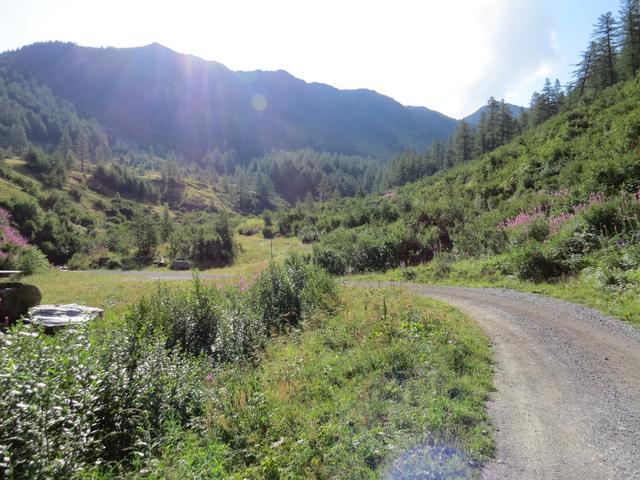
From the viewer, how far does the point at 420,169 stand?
107812 mm

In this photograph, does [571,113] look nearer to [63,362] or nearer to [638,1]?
[63,362]

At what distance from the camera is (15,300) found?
13.1 m

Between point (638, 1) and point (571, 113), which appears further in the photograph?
point (638, 1)

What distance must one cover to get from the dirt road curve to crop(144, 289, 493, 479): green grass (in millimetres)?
356

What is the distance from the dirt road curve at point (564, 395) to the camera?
415 centimetres

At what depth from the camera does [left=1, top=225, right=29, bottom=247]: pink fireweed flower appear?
3309 cm

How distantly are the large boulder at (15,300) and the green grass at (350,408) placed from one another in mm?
10140

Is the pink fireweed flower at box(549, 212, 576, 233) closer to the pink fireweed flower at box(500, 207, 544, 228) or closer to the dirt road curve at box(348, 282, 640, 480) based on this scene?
the pink fireweed flower at box(500, 207, 544, 228)

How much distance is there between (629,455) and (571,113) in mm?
29710

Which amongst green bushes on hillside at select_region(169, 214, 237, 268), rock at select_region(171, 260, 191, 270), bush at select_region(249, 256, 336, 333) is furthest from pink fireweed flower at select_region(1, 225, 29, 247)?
bush at select_region(249, 256, 336, 333)

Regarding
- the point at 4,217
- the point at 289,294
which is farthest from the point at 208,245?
the point at 289,294

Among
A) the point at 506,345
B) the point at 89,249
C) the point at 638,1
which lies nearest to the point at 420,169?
the point at 638,1


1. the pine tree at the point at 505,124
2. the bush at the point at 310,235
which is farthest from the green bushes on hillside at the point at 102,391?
the pine tree at the point at 505,124

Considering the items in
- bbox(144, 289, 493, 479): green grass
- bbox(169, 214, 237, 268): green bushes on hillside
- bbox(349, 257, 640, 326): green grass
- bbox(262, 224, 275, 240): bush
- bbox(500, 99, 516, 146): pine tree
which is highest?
bbox(500, 99, 516, 146): pine tree
